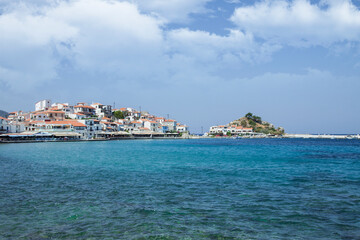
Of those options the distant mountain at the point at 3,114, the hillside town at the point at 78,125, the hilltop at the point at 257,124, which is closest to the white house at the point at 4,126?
the hillside town at the point at 78,125

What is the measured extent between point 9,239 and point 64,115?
95.1 m

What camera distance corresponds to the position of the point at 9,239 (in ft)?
25.9

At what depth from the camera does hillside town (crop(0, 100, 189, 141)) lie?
78812 mm

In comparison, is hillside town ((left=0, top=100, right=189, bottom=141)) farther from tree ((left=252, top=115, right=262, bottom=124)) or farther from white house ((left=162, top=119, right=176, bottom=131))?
tree ((left=252, top=115, right=262, bottom=124))

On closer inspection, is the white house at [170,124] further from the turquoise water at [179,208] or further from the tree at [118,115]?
the turquoise water at [179,208]

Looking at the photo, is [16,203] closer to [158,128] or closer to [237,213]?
[237,213]

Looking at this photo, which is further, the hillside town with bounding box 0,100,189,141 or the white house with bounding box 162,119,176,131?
the white house with bounding box 162,119,176,131

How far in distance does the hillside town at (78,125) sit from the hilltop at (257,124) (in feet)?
140

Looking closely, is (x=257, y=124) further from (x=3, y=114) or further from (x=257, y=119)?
(x=3, y=114)

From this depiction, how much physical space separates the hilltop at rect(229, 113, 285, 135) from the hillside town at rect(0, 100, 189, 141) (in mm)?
42744

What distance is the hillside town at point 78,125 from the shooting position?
3103 inches

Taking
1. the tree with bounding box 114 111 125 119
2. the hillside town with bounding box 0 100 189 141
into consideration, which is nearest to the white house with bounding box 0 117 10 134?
the hillside town with bounding box 0 100 189 141

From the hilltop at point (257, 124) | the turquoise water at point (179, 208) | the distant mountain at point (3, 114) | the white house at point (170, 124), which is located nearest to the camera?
the turquoise water at point (179, 208)

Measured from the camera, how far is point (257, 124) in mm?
171125
